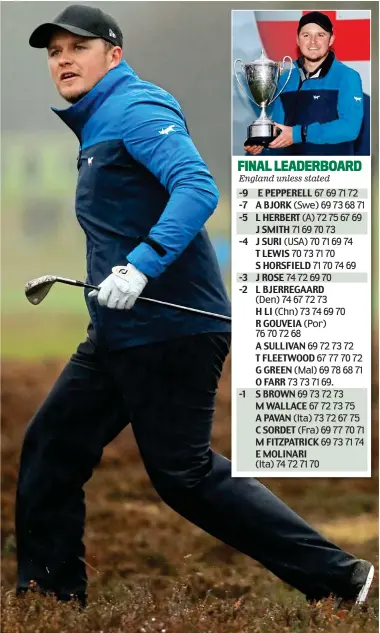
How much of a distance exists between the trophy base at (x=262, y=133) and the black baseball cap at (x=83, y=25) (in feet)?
2.32

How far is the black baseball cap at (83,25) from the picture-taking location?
4.91 metres

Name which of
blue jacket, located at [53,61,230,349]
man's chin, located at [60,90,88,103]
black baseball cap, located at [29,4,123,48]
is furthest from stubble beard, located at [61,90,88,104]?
black baseball cap, located at [29,4,123,48]

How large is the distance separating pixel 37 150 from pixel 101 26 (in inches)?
24.9

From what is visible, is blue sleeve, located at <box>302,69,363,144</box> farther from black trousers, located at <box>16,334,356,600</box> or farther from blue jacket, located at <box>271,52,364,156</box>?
black trousers, located at <box>16,334,356,600</box>

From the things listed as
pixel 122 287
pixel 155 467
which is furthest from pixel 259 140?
pixel 155 467

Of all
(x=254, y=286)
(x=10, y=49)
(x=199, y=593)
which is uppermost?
(x=10, y=49)

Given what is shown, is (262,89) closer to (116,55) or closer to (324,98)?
(324,98)

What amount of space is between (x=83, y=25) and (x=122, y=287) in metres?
1.18

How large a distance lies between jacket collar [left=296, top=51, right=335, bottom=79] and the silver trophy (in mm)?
45

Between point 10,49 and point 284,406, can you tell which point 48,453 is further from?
point 10,49

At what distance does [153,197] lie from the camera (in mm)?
4852

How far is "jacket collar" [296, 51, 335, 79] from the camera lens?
16.7 feet

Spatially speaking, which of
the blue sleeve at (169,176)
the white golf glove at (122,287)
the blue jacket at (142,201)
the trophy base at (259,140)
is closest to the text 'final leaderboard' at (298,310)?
the trophy base at (259,140)

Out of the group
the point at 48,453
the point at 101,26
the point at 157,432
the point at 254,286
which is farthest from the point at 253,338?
the point at 101,26
